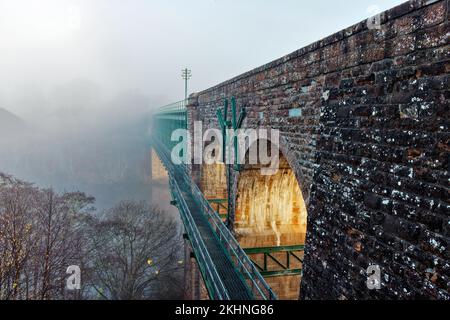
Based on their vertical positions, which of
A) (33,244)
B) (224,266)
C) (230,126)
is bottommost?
(33,244)

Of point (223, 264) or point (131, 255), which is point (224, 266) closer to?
point (223, 264)

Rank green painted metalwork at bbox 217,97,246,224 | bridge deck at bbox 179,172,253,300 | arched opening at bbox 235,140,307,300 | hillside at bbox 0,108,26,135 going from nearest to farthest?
1. bridge deck at bbox 179,172,253,300
2. green painted metalwork at bbox 217,97,246,224
3. arched opening at bbox 235,140,307,300
4. hillside at bbox 0,108,26,135

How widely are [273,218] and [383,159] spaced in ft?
20.8

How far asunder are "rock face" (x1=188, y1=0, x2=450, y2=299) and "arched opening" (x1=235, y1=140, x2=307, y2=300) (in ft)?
13.2

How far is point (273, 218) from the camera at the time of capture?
9164 mm

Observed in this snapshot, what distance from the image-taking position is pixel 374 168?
316 cm

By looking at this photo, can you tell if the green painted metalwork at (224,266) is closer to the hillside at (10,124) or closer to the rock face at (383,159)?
the rock face at (383,159)

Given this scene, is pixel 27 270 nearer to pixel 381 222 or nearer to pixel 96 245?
pixel 96 245

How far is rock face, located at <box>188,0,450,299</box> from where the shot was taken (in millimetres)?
2527

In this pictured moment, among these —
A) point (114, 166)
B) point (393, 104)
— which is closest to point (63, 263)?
point (393, 104)

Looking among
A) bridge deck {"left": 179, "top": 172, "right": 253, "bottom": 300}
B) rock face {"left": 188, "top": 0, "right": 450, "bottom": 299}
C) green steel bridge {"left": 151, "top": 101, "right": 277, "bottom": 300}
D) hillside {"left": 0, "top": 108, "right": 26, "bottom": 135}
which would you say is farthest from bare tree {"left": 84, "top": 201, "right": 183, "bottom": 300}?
hillside {"left": 0, "top": 108, "right": 26, "bottom": 135}

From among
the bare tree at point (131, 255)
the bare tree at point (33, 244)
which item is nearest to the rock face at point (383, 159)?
the bare tree at point (33, 244)

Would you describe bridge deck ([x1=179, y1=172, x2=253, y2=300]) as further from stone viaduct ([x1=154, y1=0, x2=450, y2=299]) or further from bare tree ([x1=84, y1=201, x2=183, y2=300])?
bare tree ([x1=84, y1=201, x2=183, y2=300])

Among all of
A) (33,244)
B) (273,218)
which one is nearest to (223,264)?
(273,218)
